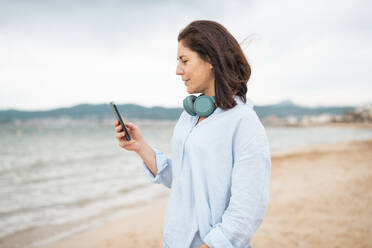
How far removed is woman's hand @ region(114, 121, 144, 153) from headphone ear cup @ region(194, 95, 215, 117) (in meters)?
0.59

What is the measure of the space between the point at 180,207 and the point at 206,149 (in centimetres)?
37

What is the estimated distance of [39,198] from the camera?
26.2 ft

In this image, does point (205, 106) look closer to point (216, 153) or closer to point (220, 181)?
point (216, 153)

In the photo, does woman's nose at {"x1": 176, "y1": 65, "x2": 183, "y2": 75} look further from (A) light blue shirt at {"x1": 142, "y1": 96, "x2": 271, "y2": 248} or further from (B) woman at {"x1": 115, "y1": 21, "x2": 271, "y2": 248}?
(A) light blue shirt at {"x1": 142, "y1": 96, "x2": 271, "y2": 248}

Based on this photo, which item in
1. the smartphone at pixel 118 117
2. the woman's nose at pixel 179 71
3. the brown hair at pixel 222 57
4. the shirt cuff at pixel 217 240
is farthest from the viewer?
the smartphone at pixel 118 117

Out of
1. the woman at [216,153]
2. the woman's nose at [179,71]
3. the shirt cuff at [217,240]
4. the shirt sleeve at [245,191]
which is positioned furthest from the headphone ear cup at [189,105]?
the shirt cuff at [217,240]

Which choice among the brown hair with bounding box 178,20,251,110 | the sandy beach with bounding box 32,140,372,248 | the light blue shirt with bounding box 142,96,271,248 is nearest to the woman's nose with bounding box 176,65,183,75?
the brown hair with bounding box 178,20,251,110

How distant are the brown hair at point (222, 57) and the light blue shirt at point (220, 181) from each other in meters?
0.06

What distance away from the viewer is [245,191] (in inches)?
47.2

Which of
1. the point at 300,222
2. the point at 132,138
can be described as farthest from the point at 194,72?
the point at 300,222

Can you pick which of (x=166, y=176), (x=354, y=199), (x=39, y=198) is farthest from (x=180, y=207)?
(x=39, y=198)

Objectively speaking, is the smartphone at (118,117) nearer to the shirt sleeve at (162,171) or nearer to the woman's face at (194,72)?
the shirt sleeve at (162,171)

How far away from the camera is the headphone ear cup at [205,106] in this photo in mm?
1385

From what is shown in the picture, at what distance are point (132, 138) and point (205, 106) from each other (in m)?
0.71
